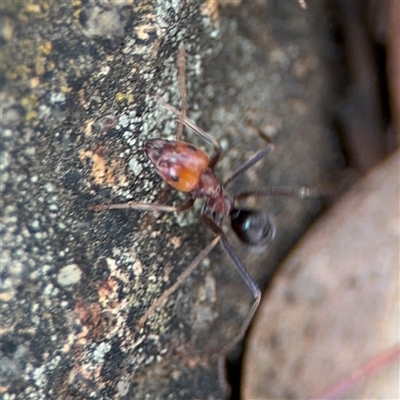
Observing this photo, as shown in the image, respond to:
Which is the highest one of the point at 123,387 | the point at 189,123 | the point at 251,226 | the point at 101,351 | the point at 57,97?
the point at 57,97

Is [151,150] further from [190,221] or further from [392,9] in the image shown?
[392,9]

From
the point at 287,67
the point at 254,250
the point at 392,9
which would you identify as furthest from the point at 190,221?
the point at 392,9

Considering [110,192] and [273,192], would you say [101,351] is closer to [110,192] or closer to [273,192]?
[110,192]

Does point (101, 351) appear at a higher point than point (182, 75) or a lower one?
lower

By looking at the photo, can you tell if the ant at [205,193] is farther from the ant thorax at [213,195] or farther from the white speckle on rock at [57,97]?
the white speckle on rock at [57,97]

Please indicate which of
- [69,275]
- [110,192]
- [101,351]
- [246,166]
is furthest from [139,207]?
[246,166]

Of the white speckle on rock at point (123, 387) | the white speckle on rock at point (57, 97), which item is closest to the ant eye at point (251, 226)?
the white speckle on rock at point (123, 387)
